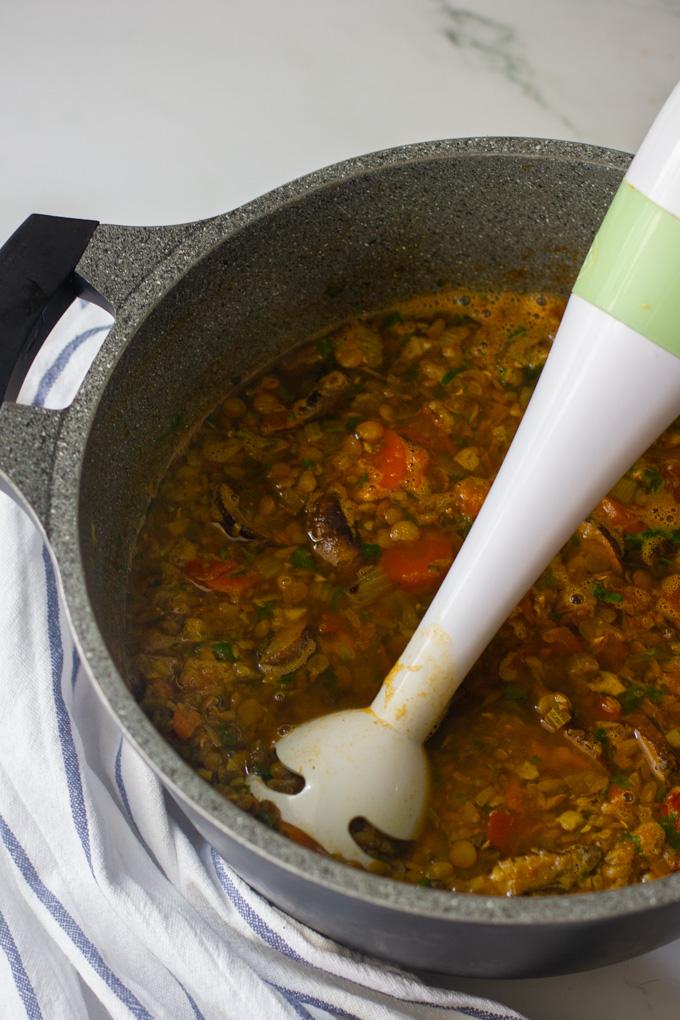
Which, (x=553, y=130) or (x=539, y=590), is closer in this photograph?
(x=539, y=590)

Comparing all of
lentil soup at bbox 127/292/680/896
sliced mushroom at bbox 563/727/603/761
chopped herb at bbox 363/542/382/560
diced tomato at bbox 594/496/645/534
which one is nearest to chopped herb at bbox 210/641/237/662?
lentil soup at bbox 127/292/680/896

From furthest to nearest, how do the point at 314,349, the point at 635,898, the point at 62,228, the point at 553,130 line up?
1. the point at 553,130
2. the point at 314,349
3. the point at 62,228
4. the point at 635,898

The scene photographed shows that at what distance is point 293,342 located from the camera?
154 cm

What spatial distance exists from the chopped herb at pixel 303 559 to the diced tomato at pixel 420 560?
95 mm

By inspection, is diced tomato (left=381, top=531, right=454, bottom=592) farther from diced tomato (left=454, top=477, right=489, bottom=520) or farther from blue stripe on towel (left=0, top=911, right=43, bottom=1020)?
blue stripe on towel (left=0, top=911, right=43, bottom=1020)

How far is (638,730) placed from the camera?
1159 mm

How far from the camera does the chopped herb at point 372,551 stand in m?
1.27

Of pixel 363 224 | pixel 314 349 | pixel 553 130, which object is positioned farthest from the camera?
pixel 553 130

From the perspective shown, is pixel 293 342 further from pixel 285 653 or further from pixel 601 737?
pixel 601 737

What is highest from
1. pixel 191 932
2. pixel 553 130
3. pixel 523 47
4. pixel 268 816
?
pixel 523 47

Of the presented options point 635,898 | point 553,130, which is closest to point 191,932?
point 635,898

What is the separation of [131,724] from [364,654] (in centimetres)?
40

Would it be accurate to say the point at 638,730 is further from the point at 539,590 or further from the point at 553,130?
the point at 553,130

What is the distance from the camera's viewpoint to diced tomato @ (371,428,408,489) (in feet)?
4.42
